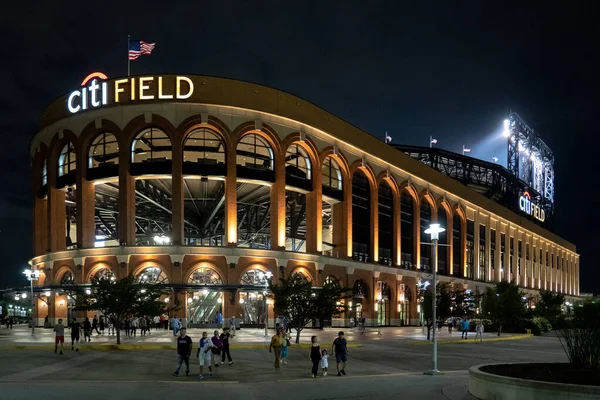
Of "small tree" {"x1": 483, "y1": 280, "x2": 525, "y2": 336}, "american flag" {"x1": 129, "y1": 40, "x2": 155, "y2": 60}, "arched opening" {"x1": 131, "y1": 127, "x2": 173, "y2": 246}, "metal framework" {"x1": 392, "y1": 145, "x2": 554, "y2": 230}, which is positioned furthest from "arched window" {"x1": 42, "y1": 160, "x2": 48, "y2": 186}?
"metal framework" {"x1": 392, "y1": 145, "x2": 554, "y2": 230}

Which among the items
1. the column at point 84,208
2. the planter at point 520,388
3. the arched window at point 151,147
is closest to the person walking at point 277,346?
the planter at point 520,388

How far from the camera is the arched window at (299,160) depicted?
62.7 m

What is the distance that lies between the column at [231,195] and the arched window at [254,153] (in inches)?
71.5

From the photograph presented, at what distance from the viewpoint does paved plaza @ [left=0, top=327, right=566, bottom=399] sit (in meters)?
18.7

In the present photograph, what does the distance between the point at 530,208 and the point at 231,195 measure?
8782 cm

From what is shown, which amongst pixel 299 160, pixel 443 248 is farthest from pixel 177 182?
pixel 443 248

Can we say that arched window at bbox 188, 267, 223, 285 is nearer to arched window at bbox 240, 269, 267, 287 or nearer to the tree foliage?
arched window at bbox 240, 269, 267, 287

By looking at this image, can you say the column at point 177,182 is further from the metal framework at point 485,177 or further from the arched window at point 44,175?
the metal framework at point 485,177

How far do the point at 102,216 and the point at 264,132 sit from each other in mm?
28949

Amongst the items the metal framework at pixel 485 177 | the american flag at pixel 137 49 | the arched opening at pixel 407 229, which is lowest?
the arched opening at pixel 407 229

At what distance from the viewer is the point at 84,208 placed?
57844 millimetres

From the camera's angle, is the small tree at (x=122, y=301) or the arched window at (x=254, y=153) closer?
the small tree at (x=122, y=301)

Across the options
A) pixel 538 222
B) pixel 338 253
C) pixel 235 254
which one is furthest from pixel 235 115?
pixel 538 222

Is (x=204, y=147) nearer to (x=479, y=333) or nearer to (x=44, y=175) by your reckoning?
(x=44, y=175)
